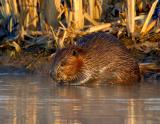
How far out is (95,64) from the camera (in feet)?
29.9

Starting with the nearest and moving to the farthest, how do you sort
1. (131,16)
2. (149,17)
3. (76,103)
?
1. (76,103)
2. (131,16)
3. (149,17)

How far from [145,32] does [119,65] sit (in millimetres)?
1456

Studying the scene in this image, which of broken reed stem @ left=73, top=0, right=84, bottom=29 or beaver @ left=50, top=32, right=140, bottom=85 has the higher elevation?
broken reed stem @ left=73, top=0, right=84, bottom=29

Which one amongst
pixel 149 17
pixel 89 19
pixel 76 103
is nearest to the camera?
pixel 76 103

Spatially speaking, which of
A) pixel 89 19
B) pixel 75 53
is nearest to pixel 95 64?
pixel 75 53

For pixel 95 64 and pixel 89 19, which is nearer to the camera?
pixel 95 64

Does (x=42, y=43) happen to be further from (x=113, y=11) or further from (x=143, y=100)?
(x=143, y=100)

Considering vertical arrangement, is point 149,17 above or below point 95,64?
above

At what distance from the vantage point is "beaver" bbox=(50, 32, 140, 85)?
903cm

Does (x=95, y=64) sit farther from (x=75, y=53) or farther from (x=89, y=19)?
(x=89, y=19)

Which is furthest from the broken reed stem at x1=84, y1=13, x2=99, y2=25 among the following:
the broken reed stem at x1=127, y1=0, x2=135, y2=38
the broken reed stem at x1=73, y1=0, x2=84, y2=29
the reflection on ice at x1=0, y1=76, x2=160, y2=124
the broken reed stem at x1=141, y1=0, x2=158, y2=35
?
the reflection on ice at x1=0, y1=76, x2=160, y2=124

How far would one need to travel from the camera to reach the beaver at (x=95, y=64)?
9.03 meters

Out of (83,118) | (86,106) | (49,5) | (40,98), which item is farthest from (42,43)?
(83,118)

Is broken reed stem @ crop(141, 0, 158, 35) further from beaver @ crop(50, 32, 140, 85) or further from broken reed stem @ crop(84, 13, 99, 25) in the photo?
beaver @ crop(50, 32, 140, 85)
